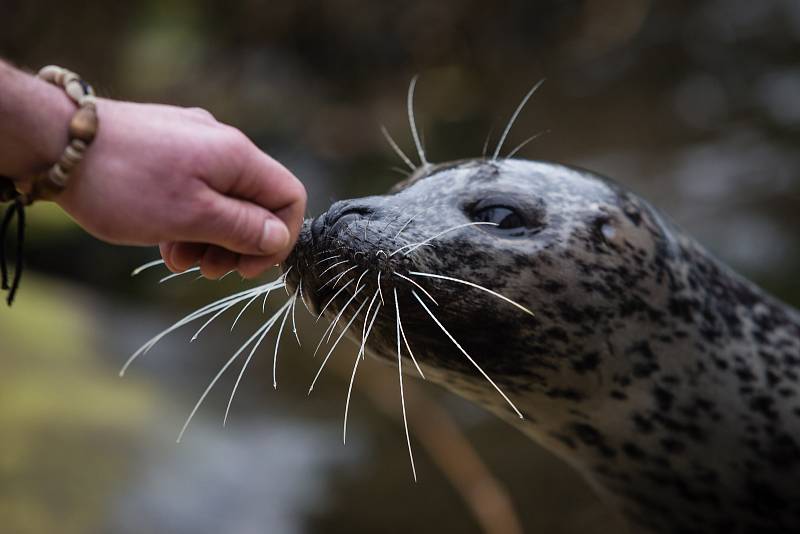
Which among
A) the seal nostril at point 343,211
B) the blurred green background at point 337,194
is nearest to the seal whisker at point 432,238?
the seal nostril at point 343,211

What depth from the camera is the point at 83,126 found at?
1.43m

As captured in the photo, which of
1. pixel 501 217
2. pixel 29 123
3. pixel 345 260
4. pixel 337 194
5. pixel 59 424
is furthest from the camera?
pixel 337 194

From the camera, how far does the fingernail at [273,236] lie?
1578 millimetres

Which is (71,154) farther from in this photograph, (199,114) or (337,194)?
(337,194)

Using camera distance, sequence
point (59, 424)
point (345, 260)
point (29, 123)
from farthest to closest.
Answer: point (59, 424) < point (345, 260) < point (29, 123)

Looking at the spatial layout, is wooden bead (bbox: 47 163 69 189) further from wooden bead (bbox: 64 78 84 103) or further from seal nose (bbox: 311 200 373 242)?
seal nose (bbox: 311 200 373 242)

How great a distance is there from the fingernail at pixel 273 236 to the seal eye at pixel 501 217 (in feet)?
2.24

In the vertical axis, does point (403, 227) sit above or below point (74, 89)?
above

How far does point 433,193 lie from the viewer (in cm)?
222

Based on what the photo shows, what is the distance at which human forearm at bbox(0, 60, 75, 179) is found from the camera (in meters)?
1.39

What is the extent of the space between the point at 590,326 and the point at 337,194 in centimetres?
488

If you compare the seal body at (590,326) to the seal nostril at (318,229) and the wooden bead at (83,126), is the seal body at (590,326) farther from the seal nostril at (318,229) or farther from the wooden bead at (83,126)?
the wooden bead at (83,126)

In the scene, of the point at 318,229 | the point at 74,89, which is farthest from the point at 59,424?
the point at 74,89

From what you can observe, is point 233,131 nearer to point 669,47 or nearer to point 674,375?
point 674,375
